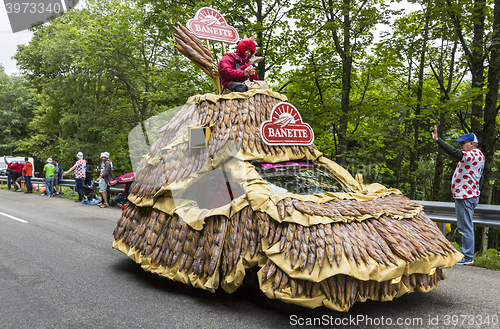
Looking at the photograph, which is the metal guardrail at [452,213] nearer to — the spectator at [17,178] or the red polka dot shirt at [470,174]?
the red polka dot shirt at [470,174]

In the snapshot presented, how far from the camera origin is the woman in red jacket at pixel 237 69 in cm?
439

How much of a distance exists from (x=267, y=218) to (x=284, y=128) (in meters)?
1.33

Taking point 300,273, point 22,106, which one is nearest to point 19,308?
point 300,273

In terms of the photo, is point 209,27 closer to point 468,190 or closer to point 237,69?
point 237,69

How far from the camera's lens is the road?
290cm

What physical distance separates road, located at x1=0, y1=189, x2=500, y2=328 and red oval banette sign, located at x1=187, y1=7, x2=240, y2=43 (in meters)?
3.57

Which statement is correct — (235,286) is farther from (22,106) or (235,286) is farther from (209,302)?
(22,106)

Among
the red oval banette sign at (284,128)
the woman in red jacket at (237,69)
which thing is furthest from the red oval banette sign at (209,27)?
the red oval banette sign at (284,128)

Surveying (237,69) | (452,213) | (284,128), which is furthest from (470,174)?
(237,69)

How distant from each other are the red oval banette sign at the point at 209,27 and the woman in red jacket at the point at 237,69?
0.78 m

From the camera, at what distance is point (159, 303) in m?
3.34

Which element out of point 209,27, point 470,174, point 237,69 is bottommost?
point 470,174

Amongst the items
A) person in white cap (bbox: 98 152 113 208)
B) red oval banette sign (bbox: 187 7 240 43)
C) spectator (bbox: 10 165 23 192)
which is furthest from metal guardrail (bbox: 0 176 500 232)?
spectator (bbox: 10 165 23 192)

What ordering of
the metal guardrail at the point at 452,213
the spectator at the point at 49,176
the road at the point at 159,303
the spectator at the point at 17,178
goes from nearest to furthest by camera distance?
1. the road at the point at 159,303
2. the metal guardrail at the point at 452,213
3. the spectator at the point at 49,176
4. the spectator at the point at 17,178
